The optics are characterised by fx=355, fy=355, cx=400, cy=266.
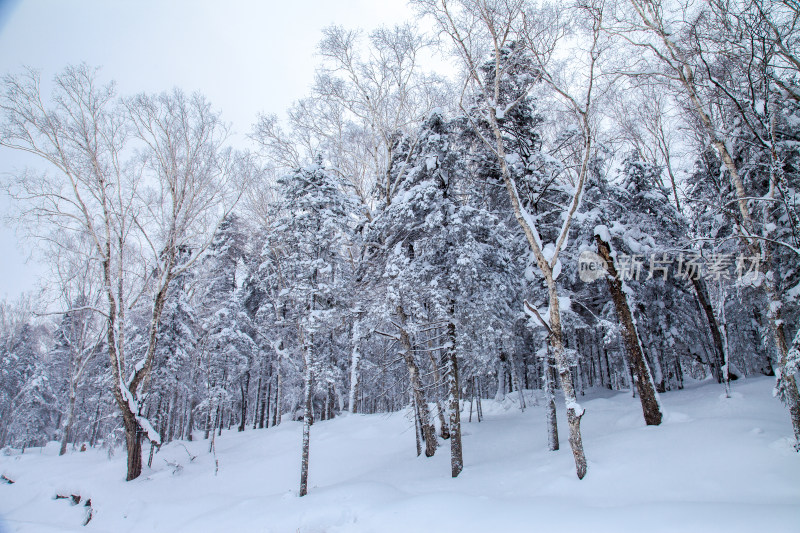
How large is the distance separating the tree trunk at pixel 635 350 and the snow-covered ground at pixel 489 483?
551 mm

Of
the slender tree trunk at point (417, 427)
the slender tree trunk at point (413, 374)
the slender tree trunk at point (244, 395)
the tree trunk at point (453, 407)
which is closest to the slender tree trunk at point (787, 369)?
the tree trunk at point (453, 407)

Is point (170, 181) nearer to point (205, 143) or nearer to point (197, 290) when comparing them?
point (205, 143)

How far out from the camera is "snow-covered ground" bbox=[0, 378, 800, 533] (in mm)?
5934

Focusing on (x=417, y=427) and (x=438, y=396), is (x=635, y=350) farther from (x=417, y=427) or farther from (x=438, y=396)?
(x=417, y=427)

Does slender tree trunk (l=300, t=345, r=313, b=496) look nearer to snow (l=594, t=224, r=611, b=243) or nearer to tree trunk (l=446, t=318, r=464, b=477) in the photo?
tree trunk (l=446, t=318, r=464, b=477)

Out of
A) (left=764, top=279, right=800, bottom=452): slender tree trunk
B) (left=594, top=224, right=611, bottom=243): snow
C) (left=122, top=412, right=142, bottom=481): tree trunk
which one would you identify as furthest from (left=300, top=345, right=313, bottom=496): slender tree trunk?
(left=764, top=279, right=800, bottom=452): slender tree trunk

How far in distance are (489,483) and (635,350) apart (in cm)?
573

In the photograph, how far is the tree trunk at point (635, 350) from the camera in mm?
10164

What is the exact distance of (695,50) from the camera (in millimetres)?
8234

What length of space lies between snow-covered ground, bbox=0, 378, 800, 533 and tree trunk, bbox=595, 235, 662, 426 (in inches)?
21.7

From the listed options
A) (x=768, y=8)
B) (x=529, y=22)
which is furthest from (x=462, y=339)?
(x=768, y=8)

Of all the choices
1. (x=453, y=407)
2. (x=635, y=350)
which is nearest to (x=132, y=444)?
(x=453, y=407)

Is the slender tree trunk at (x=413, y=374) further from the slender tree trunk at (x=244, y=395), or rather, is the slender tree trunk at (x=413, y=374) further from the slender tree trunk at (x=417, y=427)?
the slender tree trunk at (x=244, y=395)

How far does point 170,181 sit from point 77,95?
4233 millimetres
